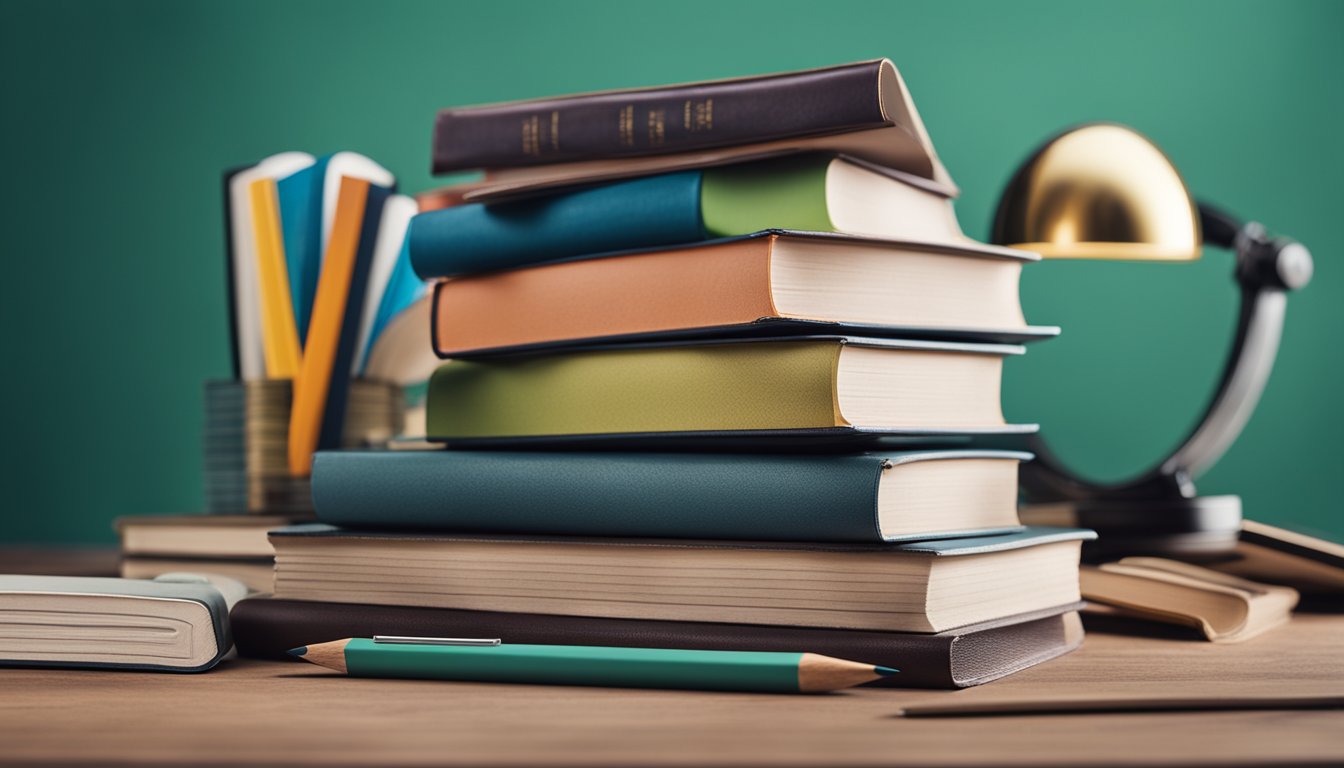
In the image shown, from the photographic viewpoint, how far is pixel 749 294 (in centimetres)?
66

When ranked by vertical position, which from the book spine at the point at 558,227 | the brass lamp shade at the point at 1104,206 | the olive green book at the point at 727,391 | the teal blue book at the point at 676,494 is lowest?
the teal blue book at the point at 676,494

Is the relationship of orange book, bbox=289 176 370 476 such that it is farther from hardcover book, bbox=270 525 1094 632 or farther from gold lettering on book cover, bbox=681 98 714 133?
gold lettering on book cover, bbox=681 98 714 133

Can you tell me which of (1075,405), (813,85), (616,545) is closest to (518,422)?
(616,545)

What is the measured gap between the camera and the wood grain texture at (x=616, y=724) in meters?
0.46

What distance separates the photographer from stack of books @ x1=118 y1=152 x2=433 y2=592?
100 cm

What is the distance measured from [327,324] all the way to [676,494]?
431mm

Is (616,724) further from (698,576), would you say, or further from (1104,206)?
(1104,206)

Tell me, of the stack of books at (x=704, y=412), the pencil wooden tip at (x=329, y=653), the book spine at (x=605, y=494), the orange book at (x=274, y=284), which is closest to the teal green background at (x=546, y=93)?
the orange book at (x=274, y=284)

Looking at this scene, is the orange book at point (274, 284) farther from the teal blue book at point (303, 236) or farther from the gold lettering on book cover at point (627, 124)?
the gold lettering on book cover at point (627, 124)

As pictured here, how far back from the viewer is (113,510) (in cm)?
181

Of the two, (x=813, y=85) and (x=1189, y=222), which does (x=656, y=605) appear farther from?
(x=1189, y=222)

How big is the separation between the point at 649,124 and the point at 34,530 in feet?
4.63

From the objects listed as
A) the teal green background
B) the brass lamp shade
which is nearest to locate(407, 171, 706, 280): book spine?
the brass lamp shade

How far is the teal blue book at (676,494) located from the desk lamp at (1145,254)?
0.81 feet
